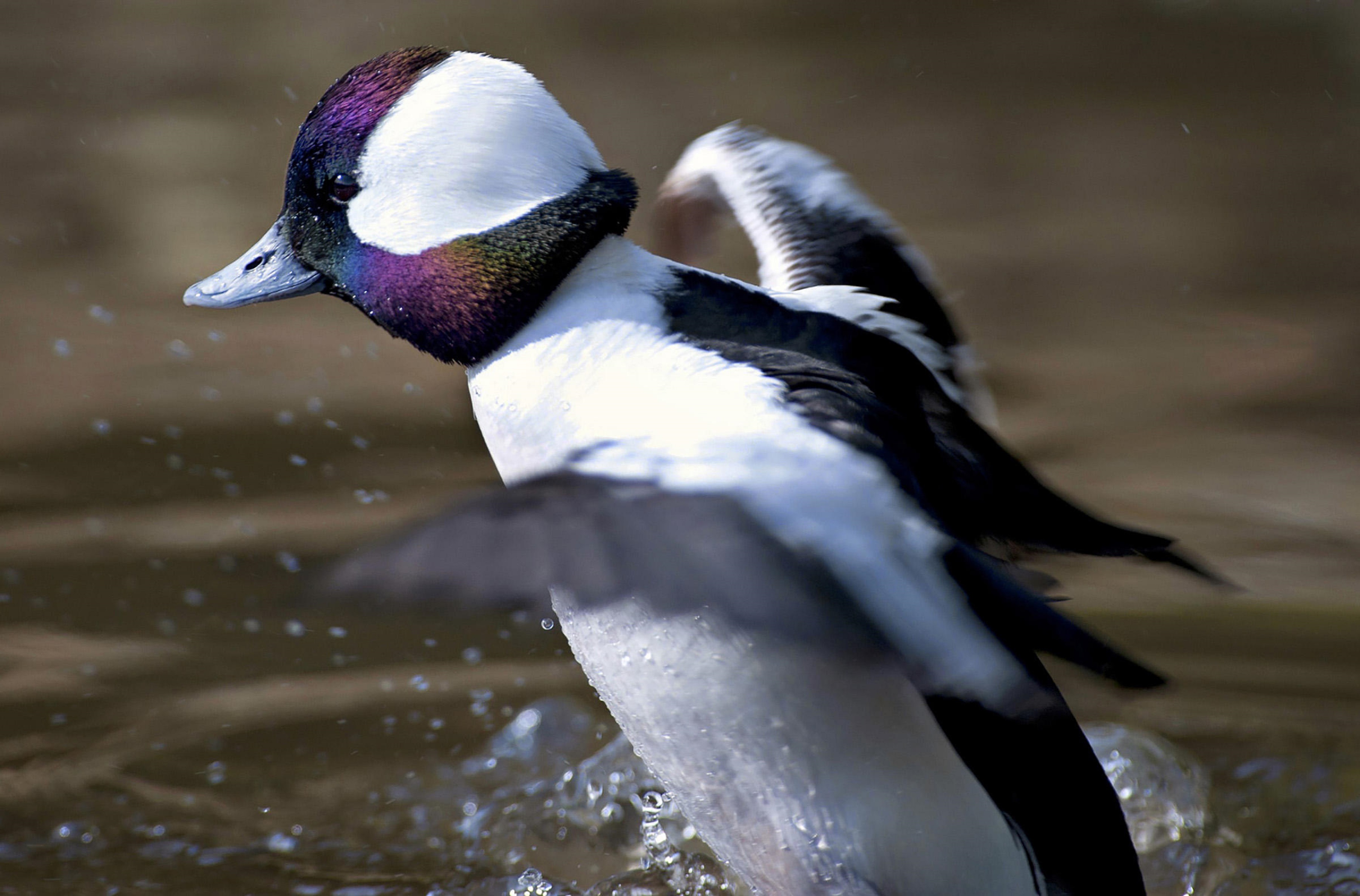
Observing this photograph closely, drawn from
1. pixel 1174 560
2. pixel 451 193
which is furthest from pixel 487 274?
pixel 1174 560

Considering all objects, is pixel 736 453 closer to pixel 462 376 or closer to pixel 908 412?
pixel 908 412

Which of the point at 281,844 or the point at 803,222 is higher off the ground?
the point at 803,222

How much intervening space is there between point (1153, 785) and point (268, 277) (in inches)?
51.5

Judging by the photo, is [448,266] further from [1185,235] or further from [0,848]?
[1185,235]

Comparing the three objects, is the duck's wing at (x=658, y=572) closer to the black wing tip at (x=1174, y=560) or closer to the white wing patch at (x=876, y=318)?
the black wing tip at (x=1174, y=560)

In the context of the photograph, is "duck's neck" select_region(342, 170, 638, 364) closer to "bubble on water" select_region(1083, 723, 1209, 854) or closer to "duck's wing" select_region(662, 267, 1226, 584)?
"duck's wing" select_region(662, 267, 1226, 584)

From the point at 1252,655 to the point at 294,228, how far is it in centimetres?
153

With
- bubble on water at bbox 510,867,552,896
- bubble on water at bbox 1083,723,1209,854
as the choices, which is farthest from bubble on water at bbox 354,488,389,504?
bubble on water at bbox 1083,723,1209,854

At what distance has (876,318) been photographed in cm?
132

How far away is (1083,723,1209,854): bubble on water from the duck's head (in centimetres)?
102

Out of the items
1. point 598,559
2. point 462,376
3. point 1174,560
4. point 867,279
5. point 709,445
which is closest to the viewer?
point 598,559

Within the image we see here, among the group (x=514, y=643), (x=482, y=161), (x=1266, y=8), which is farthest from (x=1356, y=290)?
(x=482, y=161)

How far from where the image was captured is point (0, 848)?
5.24ft

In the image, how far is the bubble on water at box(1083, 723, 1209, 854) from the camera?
172cm
